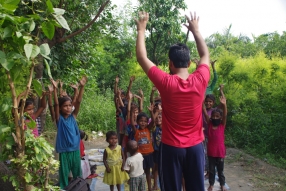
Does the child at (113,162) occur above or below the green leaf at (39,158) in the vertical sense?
below

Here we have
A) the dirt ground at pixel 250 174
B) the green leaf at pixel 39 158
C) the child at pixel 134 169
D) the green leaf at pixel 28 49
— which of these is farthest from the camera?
the dirt ground at pixel 250 174

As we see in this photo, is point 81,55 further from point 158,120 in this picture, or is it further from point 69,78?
point 158,120

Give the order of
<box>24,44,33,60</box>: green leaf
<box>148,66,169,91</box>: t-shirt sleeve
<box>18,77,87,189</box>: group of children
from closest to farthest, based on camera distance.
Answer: <box>24,44,33,60</box>: green leaf < <box>148,66,169,91</box>: t-shirt sleeve < <box>18,77,87,189</box>: group of children

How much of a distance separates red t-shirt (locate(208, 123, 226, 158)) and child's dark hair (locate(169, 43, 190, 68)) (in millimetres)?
2343

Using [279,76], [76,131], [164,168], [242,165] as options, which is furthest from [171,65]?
[279,76]

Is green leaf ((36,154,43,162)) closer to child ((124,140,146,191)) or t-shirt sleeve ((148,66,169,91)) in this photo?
t-shirt sleeve ((148,66,169,91))

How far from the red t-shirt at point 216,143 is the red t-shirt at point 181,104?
2140 mm

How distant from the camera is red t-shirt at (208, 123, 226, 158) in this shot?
421 centimetres

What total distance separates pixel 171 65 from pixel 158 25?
8.41 m

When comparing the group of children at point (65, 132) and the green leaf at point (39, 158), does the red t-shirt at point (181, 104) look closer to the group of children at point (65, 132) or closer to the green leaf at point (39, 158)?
the green leaf at point (39, 158)

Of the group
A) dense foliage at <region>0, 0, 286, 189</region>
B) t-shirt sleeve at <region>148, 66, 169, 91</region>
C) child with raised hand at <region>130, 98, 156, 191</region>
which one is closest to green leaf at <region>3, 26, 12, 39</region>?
dense foliage at <region>0, 0, 286, 189</region>

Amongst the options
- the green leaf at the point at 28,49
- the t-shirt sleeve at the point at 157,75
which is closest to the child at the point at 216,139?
the t-shirt sleeve at the point at 157,75

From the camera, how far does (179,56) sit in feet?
7.02

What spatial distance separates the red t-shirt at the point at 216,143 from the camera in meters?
4.21
